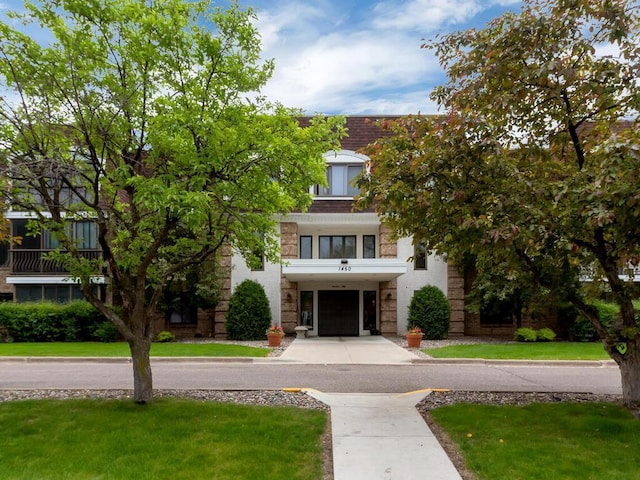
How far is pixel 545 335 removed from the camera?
19469mm

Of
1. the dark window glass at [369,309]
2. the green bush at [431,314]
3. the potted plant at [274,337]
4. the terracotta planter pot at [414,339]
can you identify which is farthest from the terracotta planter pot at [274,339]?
the dark window glass at [369,309]

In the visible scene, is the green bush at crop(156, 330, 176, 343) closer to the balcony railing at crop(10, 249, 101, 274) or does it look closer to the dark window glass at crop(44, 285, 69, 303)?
the balcony railing at crop(10, 249, 101, 274)

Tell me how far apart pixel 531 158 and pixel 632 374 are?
3360 mm

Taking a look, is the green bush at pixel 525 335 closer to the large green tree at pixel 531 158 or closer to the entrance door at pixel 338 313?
the entrance door at pixel 338 313

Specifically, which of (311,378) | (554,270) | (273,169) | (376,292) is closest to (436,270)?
(376,292)

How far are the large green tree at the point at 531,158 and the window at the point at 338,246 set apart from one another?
15.3 metres

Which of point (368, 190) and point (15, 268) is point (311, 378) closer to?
point (368, 190)

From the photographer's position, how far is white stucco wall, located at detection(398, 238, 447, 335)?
70.4 feet

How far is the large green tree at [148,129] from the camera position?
627cm

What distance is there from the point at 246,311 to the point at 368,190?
1398cm

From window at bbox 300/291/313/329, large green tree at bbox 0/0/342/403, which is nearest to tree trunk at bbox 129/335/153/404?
large green tree at bbox 0/0/342/403

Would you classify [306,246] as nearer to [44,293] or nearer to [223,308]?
[223,308]

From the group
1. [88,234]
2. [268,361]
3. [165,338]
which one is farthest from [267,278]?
[88,234]

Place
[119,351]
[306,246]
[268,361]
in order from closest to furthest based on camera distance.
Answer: [268,361]
[119,351]
[306,246]
